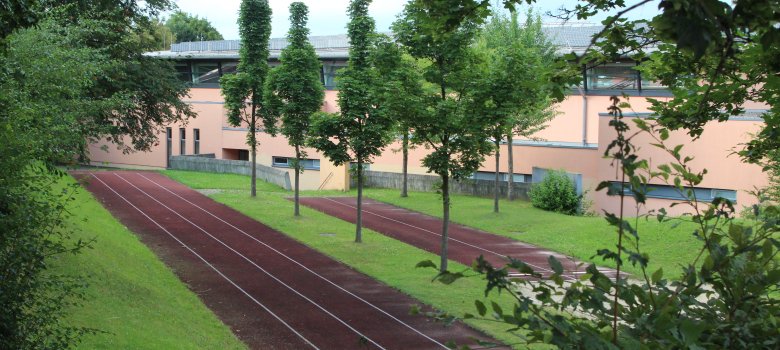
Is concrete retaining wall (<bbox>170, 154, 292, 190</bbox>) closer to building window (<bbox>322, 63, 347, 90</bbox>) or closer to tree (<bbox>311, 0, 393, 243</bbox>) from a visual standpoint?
building window (<bbox>322, 63, 347, 90</bbox>)

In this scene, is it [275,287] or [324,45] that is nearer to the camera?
[275,287]

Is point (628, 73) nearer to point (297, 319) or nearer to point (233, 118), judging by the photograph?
point (233, 118)

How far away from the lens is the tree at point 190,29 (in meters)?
A: 105

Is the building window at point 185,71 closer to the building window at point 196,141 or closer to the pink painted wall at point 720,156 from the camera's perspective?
the building window at point 196,141

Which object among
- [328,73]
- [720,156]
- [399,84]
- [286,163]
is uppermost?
[328,73]

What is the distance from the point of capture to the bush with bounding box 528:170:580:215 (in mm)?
33938

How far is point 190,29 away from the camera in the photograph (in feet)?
346

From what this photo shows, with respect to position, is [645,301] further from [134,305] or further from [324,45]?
[324,45]

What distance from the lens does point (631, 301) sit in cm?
371

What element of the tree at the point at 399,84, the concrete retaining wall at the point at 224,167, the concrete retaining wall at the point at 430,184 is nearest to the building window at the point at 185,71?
the concrete retaining wall at the point at 224,167

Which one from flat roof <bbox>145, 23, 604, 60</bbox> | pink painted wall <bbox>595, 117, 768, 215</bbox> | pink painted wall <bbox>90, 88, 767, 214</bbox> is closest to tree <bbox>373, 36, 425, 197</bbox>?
pink painted wall <bbox>90, 88, 767, 214</bbox>

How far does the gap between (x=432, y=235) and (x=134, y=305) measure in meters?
15.4

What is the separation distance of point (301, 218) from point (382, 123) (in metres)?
7.51

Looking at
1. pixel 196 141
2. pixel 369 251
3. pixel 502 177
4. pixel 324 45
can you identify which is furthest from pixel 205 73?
pixel 369 251
